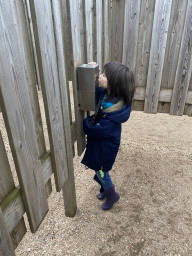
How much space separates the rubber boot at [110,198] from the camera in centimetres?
226

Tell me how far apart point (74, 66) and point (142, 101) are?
155cm

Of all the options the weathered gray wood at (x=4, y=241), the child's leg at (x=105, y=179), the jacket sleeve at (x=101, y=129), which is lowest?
the child's leg at (x=105, y=179)

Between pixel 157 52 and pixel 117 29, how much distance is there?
61cm

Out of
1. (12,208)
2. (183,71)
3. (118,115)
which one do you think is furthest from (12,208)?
(183,71)

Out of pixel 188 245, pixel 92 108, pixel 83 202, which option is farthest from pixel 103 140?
pixel 188 245

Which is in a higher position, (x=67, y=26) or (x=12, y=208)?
(x=67, y=26)

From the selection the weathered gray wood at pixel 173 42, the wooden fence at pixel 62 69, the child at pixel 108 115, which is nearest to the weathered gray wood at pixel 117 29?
the wooden fence at pixel 62 69

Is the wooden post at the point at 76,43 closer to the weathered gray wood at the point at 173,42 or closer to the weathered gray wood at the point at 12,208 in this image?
the weathered gray wood at the point at 12,208

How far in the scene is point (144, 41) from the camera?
2508 millimetres

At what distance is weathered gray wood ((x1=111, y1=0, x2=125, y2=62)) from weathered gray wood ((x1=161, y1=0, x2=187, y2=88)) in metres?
0.60

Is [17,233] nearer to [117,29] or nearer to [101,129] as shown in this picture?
[101,129]

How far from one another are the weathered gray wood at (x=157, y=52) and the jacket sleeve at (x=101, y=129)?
119cm

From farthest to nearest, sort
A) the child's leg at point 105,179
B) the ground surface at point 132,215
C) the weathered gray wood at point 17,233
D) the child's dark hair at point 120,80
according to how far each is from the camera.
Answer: the child's leg at point 105,179
the ground surface at point 132,215
the child's dark hair at point 120,80
the weathered gray wood at point 17,233

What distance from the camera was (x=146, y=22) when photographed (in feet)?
7.88
